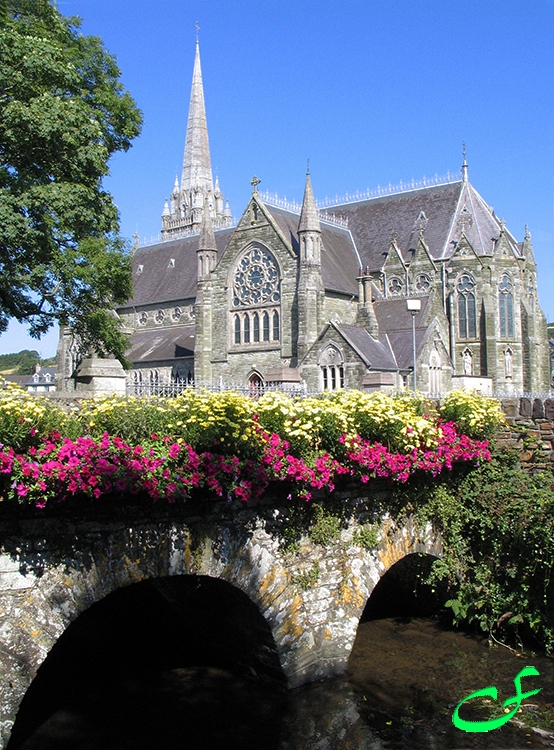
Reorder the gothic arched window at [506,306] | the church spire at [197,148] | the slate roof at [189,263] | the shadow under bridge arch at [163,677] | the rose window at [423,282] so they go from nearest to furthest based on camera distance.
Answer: the shadow under bridge arch at [163,677] < the slate roof at [189,263] < the gothic arched window at [506,306] < the rose window at [423,282] < the church spire at [197,148]

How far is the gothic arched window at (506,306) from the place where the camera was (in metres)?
39.1

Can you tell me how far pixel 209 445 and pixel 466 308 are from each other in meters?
34.0

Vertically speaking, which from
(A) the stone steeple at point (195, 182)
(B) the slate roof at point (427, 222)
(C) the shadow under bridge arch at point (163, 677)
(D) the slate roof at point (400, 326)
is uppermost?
(A) the stone steeple at point (195, 182)

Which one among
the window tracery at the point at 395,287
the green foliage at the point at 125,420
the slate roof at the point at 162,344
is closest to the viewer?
the green foliage at the point at 125,420

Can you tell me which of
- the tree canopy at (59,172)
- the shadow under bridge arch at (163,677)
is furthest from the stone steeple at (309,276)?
the shadow under bridge arch at (163,677)

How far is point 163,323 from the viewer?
46750mm

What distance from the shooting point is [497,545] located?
36.5 ft

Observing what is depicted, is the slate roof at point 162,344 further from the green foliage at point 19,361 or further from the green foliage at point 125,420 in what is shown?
the green foliage at point 19,361

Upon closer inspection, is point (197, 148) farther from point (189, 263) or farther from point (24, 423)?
point (24, 423)

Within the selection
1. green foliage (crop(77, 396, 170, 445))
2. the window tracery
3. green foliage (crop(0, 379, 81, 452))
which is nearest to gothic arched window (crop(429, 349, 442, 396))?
the window tracery

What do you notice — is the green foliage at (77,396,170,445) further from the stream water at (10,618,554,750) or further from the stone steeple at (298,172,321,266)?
the stone steeple at (298,172,321,266)

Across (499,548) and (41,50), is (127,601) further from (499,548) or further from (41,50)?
(41,50)

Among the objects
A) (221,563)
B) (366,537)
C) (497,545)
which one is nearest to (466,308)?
(497,545)

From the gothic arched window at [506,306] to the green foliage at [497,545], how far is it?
2893 centimetres
